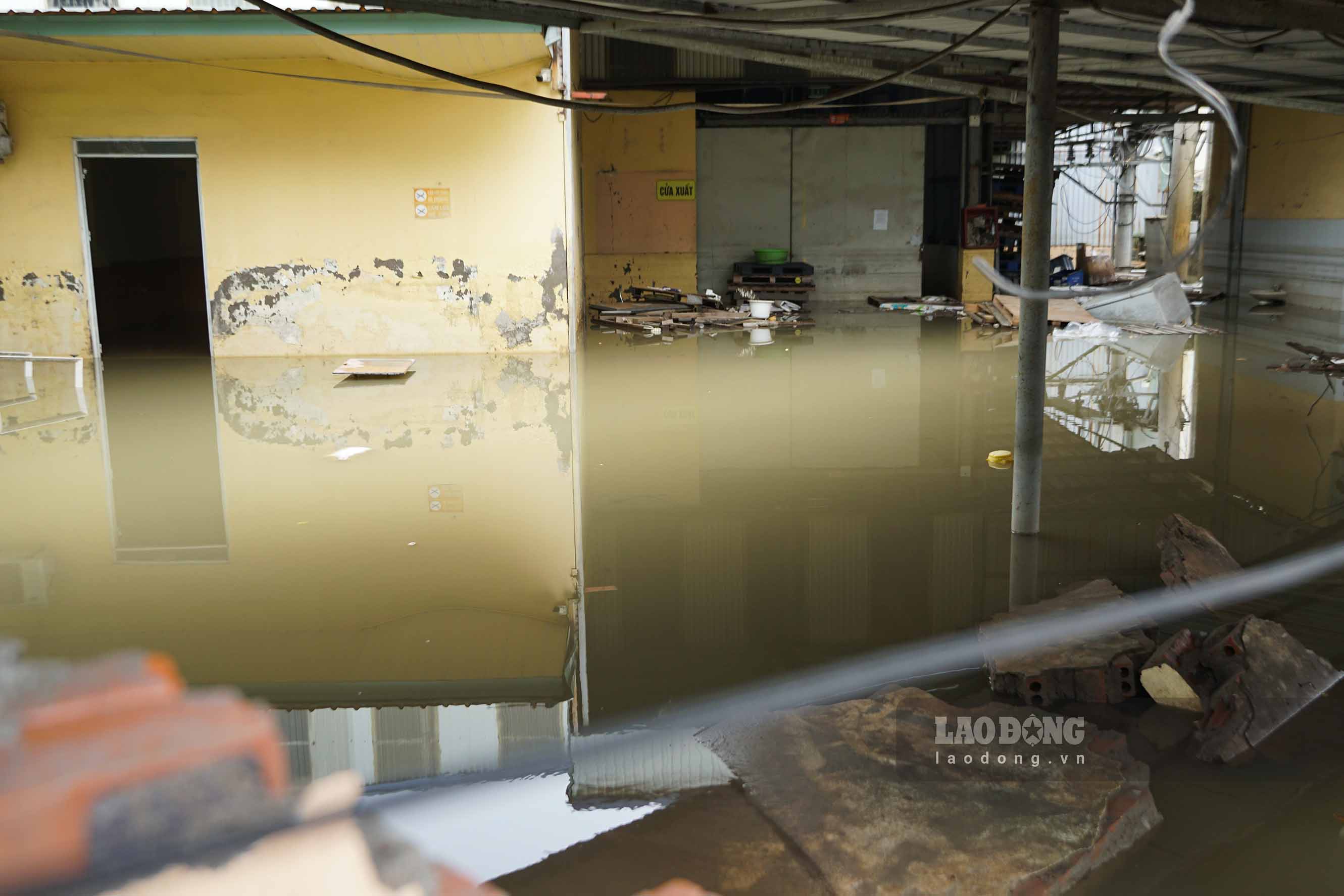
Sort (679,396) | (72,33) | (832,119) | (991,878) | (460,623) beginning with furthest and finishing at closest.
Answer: (832,119), (72,33), (679,396), (460,623), (991,878)

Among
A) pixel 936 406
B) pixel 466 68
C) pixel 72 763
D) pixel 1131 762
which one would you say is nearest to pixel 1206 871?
pixel 1131 762

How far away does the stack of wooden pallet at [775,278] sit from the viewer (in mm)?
19125

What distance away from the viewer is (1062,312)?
51.2 ft

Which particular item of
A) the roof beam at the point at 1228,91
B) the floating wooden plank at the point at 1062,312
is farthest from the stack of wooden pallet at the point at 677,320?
the roof beam at the point at 1228,91

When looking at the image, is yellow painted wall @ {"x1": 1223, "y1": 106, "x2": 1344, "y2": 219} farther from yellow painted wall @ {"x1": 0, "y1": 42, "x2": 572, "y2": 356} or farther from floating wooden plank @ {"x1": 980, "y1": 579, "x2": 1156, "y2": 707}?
floating wooden plank @ {"x1": 980, "y1": 579, "x2": 1156, "y2": 707}

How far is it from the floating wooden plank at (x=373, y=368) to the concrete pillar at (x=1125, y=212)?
786 inches

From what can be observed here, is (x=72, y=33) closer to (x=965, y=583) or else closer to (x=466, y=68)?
(x=466, y=68)

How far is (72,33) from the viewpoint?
10.8 meters

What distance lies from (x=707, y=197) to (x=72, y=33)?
11.2 m

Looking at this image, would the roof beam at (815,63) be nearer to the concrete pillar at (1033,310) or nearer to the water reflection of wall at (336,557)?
the concrete pillar at (1033,310)

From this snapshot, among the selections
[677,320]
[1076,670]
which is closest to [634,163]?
[677,320]

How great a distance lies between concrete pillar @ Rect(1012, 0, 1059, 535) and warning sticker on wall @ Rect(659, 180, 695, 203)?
13401 millimetres

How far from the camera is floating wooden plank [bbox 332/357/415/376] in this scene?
37.4 feet

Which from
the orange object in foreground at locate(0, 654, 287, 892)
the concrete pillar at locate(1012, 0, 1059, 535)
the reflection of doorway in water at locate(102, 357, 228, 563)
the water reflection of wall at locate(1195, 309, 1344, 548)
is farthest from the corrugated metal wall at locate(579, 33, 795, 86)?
the orange object in foreground at locate(0, 654, 287, 892)
